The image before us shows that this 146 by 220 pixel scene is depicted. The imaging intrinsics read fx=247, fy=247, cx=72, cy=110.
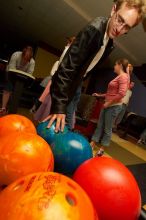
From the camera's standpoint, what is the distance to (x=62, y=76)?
4.69 ft

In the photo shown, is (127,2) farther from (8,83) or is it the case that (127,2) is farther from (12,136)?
(8,83)

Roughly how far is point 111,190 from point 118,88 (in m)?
2.47

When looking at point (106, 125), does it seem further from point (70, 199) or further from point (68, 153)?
point (70, 199)

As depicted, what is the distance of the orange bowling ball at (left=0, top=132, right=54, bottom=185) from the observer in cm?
92

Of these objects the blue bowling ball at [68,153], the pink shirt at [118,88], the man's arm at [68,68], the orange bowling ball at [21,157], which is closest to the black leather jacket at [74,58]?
the man's arm at [68,68]

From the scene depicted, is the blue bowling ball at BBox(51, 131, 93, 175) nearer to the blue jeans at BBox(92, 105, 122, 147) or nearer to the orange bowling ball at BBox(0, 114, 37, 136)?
the orange bowling ball at BBox(0, 114, 37, 136)

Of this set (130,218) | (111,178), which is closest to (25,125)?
(111,178)

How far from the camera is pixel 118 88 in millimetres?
3303

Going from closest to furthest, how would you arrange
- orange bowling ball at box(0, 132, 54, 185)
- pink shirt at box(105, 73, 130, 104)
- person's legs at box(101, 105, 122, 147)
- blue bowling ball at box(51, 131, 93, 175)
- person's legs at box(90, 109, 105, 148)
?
orange bowling ball at box(0, 132, 54, 185) < blue bowling ball at box(51, 131, 93, 175) < pink shirt at box(105, 73, 130, 104) < person's legs at box(101, 105, 122, 147) < person's legs at box(90, 109, 105, 148)

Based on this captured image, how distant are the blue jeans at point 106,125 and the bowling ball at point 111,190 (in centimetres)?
239

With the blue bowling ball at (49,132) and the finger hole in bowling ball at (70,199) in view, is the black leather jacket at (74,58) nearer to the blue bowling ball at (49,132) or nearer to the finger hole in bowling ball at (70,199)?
the blue bowling ball at (49,132)

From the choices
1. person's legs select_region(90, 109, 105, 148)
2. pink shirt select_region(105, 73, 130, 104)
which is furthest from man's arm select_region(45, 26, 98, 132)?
person's legs select_region(90, 109, 105, 148)

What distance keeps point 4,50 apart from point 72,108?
1260 cm

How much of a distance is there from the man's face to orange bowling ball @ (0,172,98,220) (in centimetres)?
98
